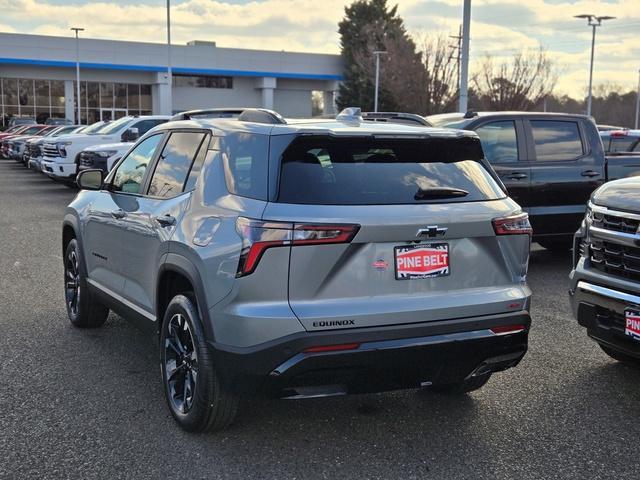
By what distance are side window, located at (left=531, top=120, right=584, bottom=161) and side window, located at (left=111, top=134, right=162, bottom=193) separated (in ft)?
17.7

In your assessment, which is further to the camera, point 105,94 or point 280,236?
point 105,94

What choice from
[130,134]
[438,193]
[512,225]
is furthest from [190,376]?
[130,134]

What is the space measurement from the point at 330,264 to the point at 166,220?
49.2 inches

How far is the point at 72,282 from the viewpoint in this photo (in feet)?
20.8

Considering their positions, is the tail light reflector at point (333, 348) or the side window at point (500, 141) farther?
the side window at point (500, 141)

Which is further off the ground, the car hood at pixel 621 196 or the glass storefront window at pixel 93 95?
the glass storefront window at pixel 93 95

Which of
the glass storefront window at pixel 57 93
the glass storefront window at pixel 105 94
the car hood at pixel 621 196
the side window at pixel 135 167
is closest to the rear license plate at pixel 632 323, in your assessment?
the car hood at pixel 621 196

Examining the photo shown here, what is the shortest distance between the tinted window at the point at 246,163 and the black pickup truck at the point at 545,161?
5.31 meters

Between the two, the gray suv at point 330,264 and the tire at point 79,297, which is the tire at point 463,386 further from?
the tire at point 79,297

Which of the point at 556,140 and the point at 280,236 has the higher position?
the point at 556,140

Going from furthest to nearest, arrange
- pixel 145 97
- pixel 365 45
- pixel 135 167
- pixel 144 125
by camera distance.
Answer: pixel 365 45 < pixel 145 97 < pixel 144 125 < pixel 135 167

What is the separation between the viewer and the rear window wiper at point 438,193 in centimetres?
382

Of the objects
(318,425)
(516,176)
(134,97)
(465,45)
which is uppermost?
(465,45)

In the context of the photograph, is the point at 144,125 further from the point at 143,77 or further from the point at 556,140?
the point at 143,77
